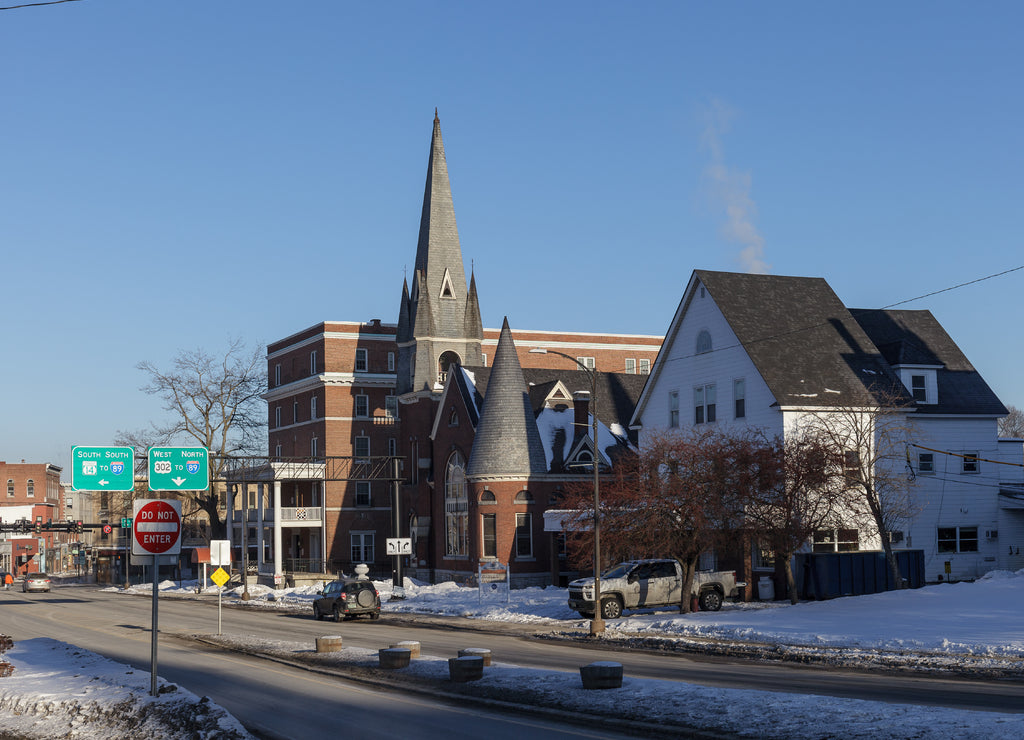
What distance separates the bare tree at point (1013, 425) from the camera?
13162 centimetres

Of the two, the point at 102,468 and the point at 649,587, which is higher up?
the point at 102,468

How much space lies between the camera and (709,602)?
38.0m

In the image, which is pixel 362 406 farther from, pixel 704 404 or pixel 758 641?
pixel 758 641

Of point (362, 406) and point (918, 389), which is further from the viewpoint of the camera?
point (362, 406)

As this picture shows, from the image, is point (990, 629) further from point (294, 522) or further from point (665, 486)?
point (294, 522)

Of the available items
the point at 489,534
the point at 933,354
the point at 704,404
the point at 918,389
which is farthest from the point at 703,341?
the point at 489,534

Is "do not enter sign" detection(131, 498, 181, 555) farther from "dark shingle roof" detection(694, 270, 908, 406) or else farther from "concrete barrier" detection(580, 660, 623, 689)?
"dark shingle roof" detection(694, 270, 908, 406)

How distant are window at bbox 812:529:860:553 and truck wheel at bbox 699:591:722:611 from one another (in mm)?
6818

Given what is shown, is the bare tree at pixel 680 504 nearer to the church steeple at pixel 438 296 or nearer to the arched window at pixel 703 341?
the arched window at pixel 703 341

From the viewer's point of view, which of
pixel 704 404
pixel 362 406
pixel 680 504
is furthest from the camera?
pixel 362 406

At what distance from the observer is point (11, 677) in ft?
77.9

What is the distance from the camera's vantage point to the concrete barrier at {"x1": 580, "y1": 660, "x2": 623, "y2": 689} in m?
18.8

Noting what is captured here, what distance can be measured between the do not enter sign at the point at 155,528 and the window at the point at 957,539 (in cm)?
3656

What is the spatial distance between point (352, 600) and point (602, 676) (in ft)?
78.2
